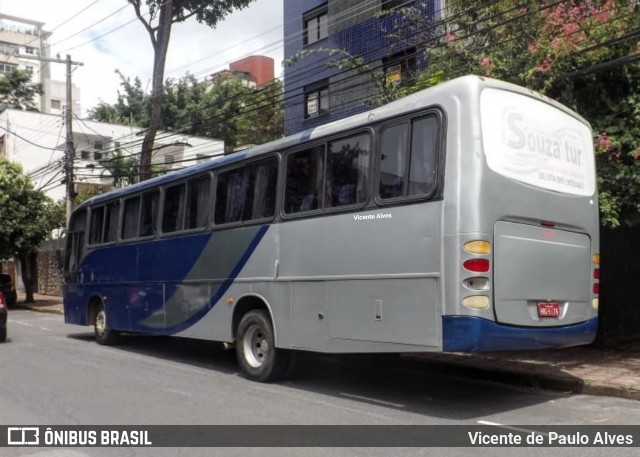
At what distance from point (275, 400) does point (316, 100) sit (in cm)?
1569

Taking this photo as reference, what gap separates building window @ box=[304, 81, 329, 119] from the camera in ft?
69.8

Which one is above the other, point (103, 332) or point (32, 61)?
point (32, 61)

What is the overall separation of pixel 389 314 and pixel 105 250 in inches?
305

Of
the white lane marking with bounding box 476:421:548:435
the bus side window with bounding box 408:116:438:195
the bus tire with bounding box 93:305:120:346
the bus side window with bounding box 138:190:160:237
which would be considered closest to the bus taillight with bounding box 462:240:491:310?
the bus side window with bounding box 408:116:438:195

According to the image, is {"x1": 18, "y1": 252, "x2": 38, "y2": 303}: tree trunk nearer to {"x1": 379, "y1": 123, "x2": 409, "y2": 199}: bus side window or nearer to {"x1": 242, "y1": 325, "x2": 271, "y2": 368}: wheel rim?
{"x1": 242, "y1": 325, "x2": 271, "y2": 368}: wheel rim

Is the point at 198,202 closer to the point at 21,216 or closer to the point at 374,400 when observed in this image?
the point at 374,400

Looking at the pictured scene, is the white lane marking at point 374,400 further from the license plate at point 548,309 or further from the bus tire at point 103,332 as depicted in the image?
the bus tire at point 103,332

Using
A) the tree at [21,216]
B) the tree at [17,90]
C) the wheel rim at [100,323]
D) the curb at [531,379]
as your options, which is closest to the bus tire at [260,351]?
the curb at [531,379]

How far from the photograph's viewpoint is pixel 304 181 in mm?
8109

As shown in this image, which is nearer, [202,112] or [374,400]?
[374,400]

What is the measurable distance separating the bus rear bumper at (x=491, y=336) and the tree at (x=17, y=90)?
147 feet

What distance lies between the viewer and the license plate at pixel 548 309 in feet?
22.0

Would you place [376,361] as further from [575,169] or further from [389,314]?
[575,169]

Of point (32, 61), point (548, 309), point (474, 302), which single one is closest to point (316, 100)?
point (548, 309)
